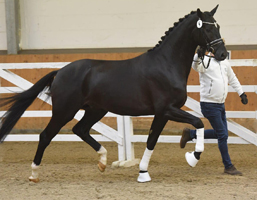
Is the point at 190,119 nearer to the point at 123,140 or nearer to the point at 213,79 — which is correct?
the point at 213,79

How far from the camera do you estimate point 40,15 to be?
9578mm

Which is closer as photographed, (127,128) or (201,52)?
(201,52)

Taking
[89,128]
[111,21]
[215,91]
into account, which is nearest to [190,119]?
[215,91]

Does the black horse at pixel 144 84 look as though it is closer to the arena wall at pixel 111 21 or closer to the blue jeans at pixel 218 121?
the blue jeans at pixel 218 121

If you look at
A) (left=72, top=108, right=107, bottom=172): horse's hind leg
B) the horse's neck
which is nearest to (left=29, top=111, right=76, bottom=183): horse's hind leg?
(left=72, top=108, right=107, bottom=172): horse's hind leg

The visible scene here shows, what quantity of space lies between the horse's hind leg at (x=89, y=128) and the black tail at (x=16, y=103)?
2.04 ft

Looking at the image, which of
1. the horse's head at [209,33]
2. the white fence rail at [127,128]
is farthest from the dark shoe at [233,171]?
the horse's head at [209,33]

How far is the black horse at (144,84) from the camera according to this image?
14.6 feet

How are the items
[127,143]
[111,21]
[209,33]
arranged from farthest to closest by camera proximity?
1. [111,21]
2. [127,143]
3. [209,33]

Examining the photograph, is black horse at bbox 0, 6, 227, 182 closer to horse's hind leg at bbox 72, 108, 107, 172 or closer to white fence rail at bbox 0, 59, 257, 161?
horse's hind leg at bbox 72, 108, 107, 172

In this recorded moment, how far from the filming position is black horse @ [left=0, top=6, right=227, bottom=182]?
446cm

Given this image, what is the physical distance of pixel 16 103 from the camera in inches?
196

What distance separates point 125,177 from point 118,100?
102cm

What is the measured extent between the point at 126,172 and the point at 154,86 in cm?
139
